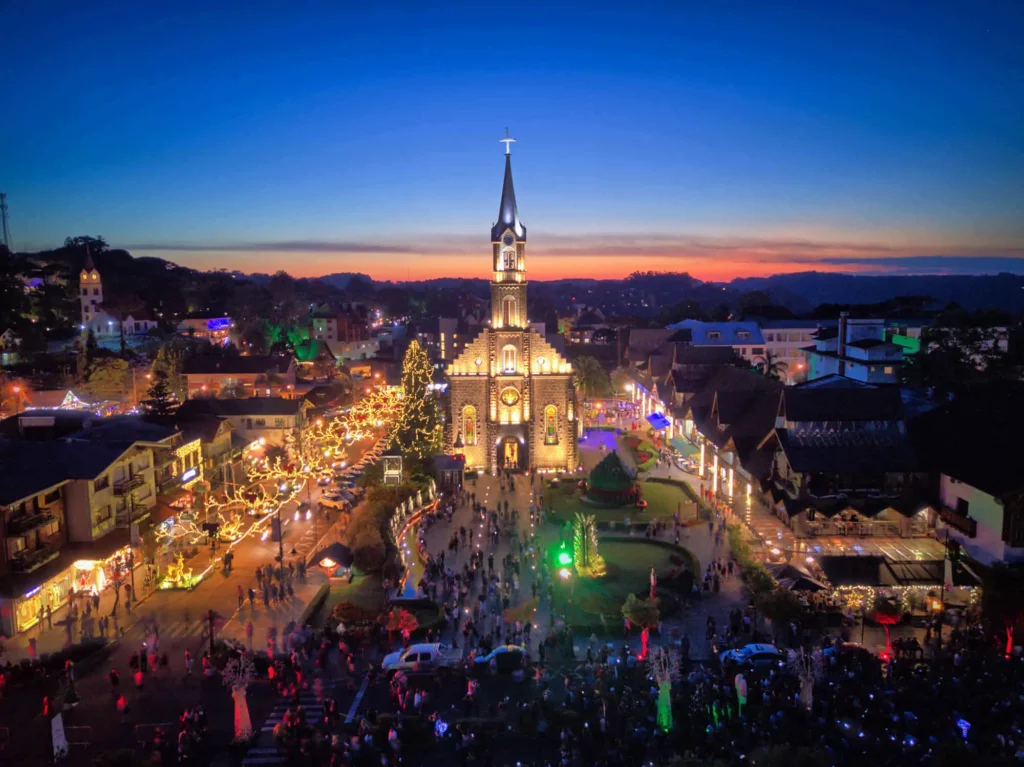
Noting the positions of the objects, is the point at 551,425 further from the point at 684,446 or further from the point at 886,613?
the point at 886,613

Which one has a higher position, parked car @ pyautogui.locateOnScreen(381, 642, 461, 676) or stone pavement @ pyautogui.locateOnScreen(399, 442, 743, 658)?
parked car @ pyautogui.locateOnScreen(381, 642, 461, 676)

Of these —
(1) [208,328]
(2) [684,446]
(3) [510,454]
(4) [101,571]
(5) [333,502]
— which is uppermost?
(1) [208,328]

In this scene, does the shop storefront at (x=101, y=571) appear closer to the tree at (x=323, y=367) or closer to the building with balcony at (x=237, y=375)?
the building with balcony at (x=237, y=375)

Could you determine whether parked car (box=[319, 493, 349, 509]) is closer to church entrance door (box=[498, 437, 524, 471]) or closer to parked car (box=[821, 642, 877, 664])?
church entrance door (box=[498, 437, 524, 471])

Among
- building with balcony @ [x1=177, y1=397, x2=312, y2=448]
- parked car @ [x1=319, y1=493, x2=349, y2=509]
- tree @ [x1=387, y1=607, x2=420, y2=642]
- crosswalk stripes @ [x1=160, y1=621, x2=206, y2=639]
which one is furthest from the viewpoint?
building with balcony @ [x1=177, y1=397, x2=312, y2=448]

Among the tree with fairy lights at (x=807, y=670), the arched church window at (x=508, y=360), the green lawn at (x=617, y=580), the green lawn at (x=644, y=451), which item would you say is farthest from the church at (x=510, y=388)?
the tree with fairy lights at (x=807, y=670)

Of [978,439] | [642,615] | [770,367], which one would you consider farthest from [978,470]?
[770,367]

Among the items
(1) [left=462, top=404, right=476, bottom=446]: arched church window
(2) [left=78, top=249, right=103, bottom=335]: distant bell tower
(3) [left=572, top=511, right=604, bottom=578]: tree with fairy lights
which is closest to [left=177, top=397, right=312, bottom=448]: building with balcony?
(1) [left=462, top=404, right=476, bottom=446]: arched church window

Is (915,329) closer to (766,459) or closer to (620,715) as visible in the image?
(766,459)
